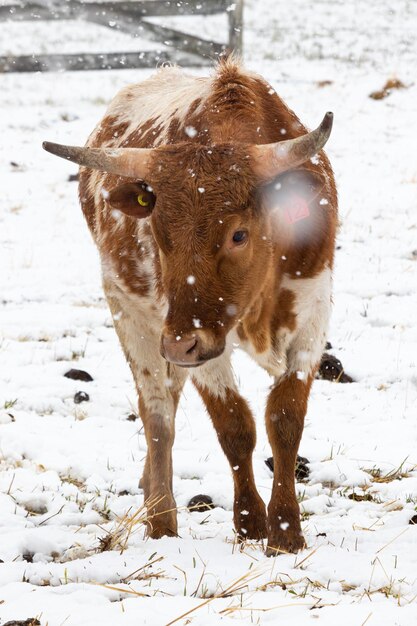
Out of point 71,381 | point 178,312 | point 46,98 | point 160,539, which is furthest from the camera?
point 46,98

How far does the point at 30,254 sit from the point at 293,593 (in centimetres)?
621

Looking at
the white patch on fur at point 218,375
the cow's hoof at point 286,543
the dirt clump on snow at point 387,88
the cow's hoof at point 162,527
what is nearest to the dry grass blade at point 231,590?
the cow's hoof at point 286,543

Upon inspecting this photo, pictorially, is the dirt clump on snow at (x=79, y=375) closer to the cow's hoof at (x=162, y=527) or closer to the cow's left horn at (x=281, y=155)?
the cow's hoof at (x=162, y=527)

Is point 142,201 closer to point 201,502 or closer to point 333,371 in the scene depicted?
point 201,502

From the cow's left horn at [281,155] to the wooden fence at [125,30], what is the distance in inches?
415

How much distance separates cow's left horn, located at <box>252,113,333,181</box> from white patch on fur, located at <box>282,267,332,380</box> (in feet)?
2.27

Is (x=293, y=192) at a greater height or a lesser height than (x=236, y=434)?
→ greater

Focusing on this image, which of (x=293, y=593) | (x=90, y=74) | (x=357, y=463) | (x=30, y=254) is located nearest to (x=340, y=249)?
(x=30, y=254)

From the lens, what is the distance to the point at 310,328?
4.47 metres

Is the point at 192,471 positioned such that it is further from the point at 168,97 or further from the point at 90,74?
the point at 90,74

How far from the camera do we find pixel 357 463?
4.95 m

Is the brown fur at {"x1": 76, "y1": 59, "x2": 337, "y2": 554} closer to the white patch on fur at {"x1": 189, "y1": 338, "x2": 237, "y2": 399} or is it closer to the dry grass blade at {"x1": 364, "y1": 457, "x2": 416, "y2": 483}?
the white patch on fur at {"x1": 189, "y1": 338, "x2": 237, "y2": 399}

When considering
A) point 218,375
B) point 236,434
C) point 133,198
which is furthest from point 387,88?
point 133,198

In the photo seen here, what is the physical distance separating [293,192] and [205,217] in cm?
47
